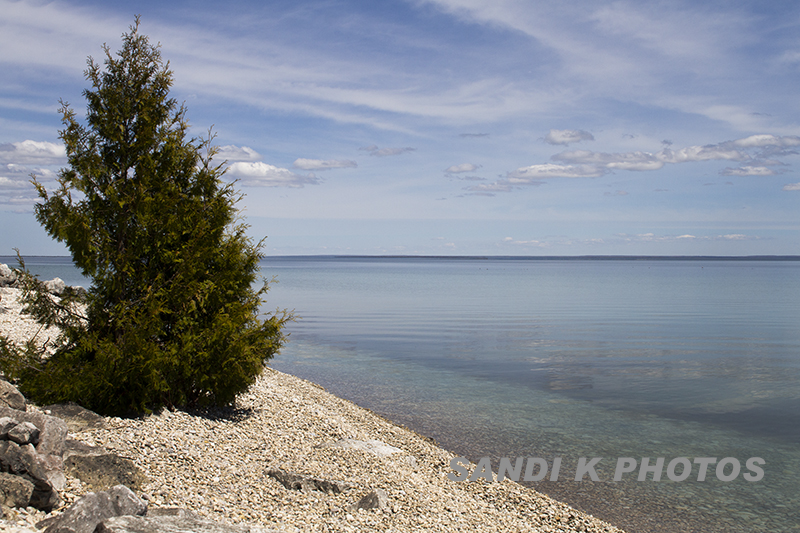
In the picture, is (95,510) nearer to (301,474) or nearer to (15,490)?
(15,490)

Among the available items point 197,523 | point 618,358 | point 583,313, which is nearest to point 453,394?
point 618,358

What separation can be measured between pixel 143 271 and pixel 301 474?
5.43 meters

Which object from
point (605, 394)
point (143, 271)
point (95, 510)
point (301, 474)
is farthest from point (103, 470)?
point (605, 394)

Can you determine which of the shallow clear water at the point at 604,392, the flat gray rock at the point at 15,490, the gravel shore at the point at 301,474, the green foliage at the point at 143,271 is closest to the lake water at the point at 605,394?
the shallow clear water at the point at 604,392

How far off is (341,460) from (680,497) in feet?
22.7

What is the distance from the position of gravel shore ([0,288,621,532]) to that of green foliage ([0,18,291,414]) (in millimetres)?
993

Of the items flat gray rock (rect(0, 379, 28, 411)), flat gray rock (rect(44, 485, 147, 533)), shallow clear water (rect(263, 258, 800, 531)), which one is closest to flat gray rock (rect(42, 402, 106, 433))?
flat gray rock (rect(0, 379, 28, 411))

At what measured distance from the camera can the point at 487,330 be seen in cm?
3484

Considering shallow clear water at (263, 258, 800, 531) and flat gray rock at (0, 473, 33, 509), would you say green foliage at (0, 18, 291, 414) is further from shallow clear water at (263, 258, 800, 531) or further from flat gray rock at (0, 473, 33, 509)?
shallow clear water at (263, 258, 800, 531)

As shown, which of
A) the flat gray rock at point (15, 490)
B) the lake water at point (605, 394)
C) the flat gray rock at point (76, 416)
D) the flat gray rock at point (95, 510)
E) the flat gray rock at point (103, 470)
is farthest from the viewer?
the lake water at point (605, 394)

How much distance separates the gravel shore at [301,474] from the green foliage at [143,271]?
99cm

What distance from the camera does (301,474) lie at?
9133mm

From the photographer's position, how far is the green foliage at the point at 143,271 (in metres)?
10.5

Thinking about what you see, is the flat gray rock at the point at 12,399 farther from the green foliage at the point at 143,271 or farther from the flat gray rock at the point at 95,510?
the flat gray rock at the point at 95,510
